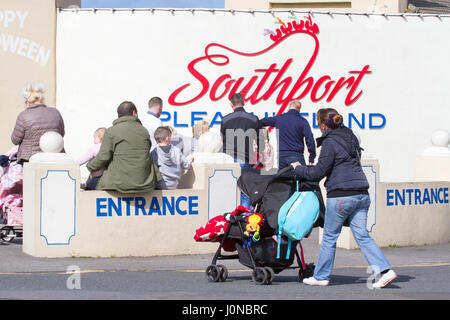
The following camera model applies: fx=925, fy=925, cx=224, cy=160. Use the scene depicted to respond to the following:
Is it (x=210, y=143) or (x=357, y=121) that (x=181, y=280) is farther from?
(x=357, y=121)

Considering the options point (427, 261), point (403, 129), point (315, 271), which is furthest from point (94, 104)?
point (315, 271)

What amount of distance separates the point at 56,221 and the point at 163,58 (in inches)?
388

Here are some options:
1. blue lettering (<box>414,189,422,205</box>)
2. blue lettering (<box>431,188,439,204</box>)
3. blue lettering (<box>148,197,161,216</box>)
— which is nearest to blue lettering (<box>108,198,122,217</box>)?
blue lettering (<box>148,197,161,216</box>)

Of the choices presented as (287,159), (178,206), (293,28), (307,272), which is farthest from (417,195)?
(293,28)

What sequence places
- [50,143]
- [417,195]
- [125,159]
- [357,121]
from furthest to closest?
[357,121]
[417,195]
[50,143]
[125,159]

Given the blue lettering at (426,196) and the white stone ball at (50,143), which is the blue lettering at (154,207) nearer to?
the white stone ball at (50,143)

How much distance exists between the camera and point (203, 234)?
934 cm

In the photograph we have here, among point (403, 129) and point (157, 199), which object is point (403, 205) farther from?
point (403, 129)

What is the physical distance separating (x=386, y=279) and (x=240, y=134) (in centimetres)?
413

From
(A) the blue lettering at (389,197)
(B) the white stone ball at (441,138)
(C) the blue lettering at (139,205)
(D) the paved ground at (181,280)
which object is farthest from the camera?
(B) the white stone ball at (441,138)

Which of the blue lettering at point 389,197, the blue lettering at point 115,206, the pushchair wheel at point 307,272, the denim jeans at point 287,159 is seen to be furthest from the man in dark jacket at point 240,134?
the pushchair wheel at point 307,272

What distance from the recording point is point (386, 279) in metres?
8.86

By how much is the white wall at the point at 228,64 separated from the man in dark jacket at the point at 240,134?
312 inches

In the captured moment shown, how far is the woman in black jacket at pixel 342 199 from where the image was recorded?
29.2ft
